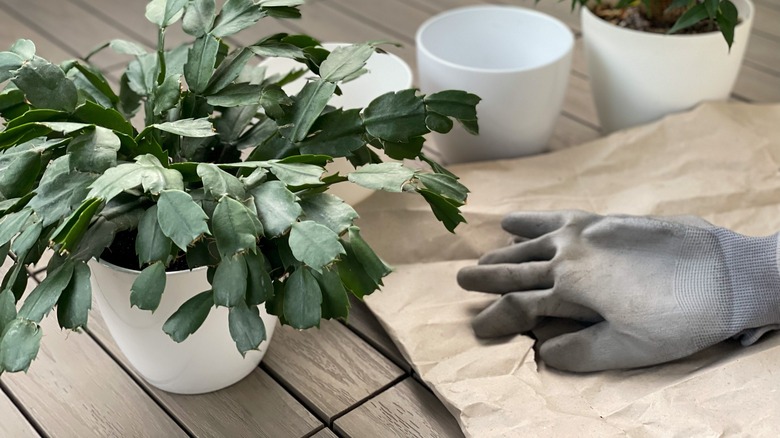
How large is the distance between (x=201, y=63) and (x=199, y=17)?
0.17ft

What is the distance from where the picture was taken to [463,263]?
1.11m

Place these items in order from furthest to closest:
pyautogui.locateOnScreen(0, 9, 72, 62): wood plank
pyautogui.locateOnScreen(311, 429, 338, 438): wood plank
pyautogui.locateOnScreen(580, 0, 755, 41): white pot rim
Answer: pyautogui.locateOnScreen(0, 9, 72, 62): wood plank, pyautogui.locateOnScreen(580, 0, 755, 41): white pot rim, pyautogui.locateOnScreen(311, 429, 338, 438): wood plank

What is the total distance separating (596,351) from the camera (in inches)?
36.2

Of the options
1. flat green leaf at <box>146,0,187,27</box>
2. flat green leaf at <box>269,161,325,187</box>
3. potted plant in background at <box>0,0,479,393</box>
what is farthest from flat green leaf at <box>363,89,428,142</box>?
flat green leaf at <box>146,0,187,27</box>

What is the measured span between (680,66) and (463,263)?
0.44m

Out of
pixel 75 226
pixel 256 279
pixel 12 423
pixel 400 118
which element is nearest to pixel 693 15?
pixel 400 118

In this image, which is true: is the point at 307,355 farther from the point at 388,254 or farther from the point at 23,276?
the point at 23,276

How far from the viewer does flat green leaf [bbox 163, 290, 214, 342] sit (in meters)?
0.74

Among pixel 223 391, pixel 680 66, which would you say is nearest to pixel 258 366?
pixel 223 391

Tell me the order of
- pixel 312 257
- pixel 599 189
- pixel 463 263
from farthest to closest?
pixel 599 189 → pixel 463 263 → pixel 312 257

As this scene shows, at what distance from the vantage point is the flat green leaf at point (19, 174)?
2.42ft

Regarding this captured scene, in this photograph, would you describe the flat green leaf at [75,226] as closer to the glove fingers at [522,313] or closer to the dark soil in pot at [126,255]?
the dark soil in pot at [126,255]

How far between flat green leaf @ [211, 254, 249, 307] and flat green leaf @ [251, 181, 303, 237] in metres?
0.04

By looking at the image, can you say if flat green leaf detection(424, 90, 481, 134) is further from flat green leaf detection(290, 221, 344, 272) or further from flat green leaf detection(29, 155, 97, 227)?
flat green leaf detection(29, 155, 97, 227)
